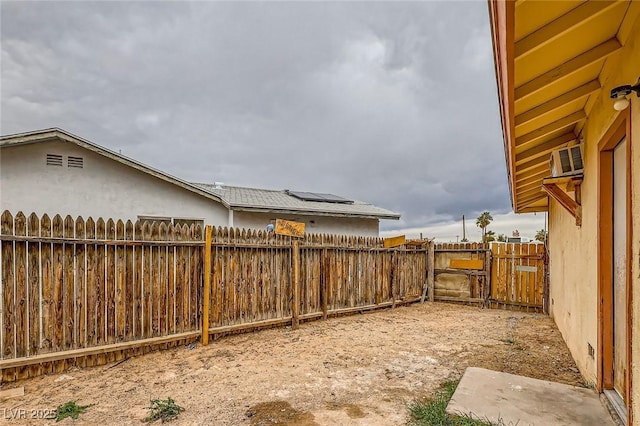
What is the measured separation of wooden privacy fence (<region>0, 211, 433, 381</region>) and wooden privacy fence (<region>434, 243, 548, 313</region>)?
4305 mm

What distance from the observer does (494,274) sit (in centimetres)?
934

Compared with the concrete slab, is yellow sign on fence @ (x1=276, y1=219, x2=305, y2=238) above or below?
above

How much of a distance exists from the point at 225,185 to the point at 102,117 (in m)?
4.63

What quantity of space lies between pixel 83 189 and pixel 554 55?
8678 mm

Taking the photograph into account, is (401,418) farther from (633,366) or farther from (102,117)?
(102,117)

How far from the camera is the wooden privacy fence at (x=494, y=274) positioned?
880 centimetres

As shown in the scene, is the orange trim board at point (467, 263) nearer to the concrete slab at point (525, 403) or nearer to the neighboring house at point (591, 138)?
the neighboring house at point (591, 138)

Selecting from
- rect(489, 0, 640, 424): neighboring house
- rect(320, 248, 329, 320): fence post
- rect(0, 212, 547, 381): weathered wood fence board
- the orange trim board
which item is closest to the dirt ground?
rect(0, 212, 547, 381): weathered wood fence board

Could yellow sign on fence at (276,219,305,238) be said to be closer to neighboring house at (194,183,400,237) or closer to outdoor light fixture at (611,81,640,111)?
neighboring house at (194,183,400,237)

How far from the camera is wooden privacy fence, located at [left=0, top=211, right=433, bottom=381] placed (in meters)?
3.88

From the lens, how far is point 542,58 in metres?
2.24

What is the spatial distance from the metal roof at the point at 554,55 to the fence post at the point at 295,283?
413 centimetres

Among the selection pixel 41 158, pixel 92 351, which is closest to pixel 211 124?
pixel 41 158

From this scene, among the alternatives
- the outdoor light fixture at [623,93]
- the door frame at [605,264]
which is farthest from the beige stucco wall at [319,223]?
the outdoor light fixture at [623,93]
